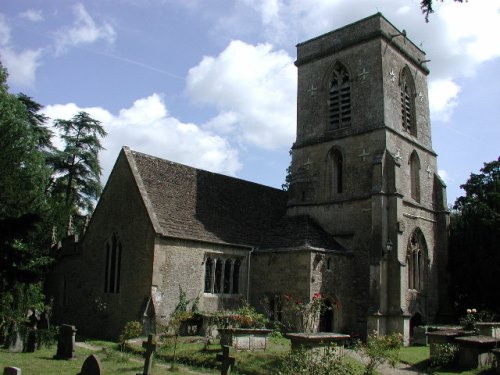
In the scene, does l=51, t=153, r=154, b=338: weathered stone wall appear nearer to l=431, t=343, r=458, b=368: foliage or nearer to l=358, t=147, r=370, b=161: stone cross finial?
l=431, t=343, r=458, b=368: foliage

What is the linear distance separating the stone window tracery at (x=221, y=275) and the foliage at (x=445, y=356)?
10490 millimetres

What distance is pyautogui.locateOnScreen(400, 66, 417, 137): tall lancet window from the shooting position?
29.4 metres

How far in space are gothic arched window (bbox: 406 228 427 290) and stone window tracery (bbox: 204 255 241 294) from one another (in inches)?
369

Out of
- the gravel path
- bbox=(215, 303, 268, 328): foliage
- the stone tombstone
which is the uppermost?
bbox=(215, 303, 268, 328): foliage

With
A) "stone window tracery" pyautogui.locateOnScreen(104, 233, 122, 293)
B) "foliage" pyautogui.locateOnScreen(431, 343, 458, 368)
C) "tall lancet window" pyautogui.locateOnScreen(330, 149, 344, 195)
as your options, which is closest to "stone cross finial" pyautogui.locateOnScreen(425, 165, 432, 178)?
"tall lancet window" pyautogui.locateOnScreen(330, 149, 344, 195)

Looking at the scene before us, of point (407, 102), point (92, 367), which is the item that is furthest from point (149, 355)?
point (407, 102)

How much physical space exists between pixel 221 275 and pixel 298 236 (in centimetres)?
440

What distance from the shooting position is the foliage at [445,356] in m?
16.9

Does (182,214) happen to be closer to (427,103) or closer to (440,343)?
(440,343)

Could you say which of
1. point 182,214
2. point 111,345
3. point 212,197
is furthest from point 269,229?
point 111,345

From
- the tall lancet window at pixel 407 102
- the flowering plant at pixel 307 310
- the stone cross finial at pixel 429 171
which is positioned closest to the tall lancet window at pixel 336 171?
the tall lancet window at pixel 407 102

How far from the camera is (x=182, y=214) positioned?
79.9ft

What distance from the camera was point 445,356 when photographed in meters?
17.0

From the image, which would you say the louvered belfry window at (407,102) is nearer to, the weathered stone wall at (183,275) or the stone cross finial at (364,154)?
the stone cross finial at (364,154)
